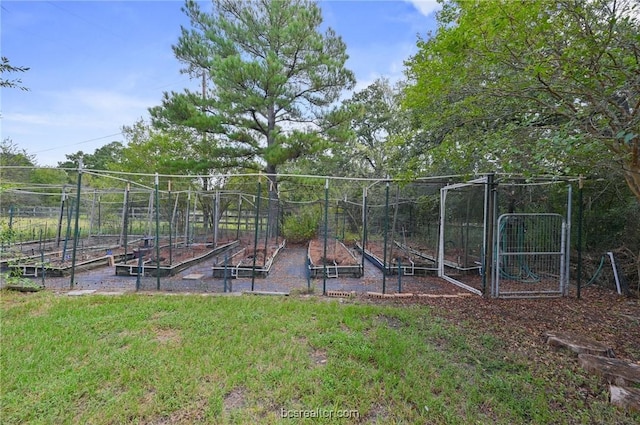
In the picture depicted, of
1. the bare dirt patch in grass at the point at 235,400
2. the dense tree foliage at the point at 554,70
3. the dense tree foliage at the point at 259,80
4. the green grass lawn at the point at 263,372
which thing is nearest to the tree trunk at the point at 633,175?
the dense tree foliage at the point at 554,70

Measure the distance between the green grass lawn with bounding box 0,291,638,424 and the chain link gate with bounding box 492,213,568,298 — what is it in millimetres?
2132

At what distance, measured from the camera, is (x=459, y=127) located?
16.1 ft

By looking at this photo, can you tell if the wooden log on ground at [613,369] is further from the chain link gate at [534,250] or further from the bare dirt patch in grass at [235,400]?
the bare dirt patch in grass at [235,400]

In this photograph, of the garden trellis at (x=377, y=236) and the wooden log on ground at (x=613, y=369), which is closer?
the wooden log on ground at (x=613, y=369)

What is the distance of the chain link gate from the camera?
4.80 meters

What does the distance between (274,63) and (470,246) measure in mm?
7554

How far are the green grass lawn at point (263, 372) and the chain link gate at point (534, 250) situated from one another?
2.13 m

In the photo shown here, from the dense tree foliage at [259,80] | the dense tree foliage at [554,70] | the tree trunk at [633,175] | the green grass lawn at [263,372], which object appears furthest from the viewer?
the dense tree foliage at [259,80]

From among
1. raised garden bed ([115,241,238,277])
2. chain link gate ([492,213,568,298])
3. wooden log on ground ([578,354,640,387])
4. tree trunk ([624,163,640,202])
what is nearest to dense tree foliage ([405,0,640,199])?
tree trunk ([624,163,640,202])

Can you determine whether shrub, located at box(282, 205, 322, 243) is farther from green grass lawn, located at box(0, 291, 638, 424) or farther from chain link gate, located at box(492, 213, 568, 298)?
green grass lawn, located at box(0, 291, 638, 424)

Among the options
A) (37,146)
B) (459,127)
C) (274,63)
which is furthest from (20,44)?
(37,146)

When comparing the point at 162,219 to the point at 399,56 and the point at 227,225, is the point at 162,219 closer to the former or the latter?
the point at 227,225

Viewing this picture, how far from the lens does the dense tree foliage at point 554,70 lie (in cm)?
248

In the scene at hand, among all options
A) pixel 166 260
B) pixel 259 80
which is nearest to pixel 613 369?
pixel 166 260
